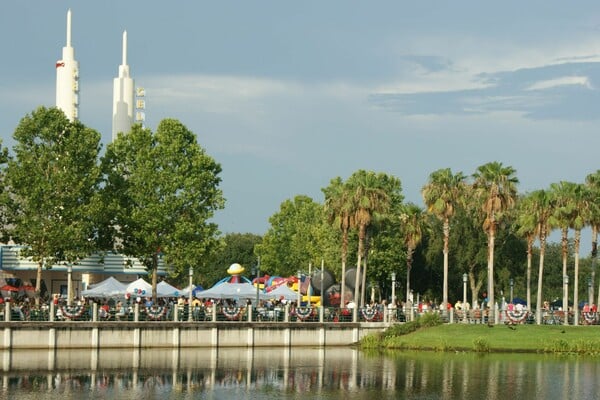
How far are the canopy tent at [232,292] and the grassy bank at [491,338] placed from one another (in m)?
10.8

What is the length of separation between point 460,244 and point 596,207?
25.7 meters

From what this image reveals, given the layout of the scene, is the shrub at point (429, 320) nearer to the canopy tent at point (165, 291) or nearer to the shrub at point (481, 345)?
the shrub at point (481, 345)

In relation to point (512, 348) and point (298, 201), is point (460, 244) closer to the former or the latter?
point (298, 201)

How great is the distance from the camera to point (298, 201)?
130375 millimetres

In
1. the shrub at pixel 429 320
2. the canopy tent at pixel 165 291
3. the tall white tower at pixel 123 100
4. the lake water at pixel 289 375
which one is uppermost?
the tall white tower at pixel 123 100

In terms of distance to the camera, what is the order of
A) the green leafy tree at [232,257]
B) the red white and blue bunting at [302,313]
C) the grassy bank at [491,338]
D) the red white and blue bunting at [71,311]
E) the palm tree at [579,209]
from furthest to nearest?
the green leafy tree at [232,257] → the palm tree at [579,209] → the red white and blue bunting at [302,313] → the grassy bank at [491,338] → the red white and blue bunting at [71,311]

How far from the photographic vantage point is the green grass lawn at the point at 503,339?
69500mm

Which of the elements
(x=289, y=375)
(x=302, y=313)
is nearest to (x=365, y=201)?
(x=302, y=313)

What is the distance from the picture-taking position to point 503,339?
70562mm

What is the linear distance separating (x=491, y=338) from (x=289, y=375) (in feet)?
57.9

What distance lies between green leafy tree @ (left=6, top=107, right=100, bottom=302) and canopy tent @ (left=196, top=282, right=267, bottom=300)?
908 cm

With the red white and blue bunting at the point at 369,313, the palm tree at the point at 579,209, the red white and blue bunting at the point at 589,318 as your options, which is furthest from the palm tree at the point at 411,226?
the red white and blue bunting at the point at 589,318

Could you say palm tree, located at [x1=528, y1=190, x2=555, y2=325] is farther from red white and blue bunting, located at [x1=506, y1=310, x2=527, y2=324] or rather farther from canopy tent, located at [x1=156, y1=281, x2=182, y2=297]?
canopy tent, located at [x1=156, y1=281, x2=182, y2=297]

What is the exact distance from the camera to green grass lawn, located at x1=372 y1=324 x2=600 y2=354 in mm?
69500
